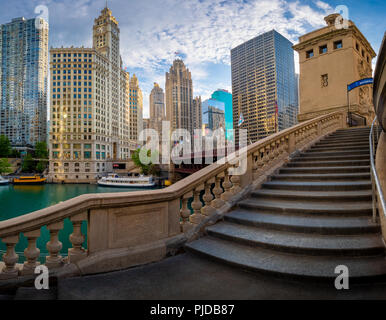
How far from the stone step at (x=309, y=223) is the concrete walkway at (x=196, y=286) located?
3.44 feet

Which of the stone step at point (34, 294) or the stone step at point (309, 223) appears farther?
the stone step at point (309, 223)

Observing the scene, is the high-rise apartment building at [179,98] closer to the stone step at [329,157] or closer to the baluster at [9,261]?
the stone step at [329,157]

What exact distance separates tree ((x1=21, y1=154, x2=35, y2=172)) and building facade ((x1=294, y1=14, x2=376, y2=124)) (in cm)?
10154

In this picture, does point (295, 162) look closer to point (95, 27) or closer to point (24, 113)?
point (95, 27)

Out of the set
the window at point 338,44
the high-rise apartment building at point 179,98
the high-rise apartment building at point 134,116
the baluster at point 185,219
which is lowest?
the baluster at point 185,219

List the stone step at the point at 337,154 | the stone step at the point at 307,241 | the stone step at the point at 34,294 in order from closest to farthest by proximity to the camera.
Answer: the stone step at the point at 34,294 → the stone step at the point at 307,241 → the stone step at the point at 337,154

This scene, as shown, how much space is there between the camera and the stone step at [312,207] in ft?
13.2

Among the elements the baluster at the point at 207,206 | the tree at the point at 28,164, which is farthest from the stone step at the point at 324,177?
the tree at the point at 28,164

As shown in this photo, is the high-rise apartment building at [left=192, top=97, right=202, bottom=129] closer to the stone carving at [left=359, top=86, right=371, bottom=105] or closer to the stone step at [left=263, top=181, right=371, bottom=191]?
the stone carving at [left=359, top=86, right=371, bottom=105]

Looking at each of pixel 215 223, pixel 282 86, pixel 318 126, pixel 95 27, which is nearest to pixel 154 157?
pixel 318 126

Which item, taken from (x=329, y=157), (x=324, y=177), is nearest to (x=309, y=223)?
(x=324, y=177)

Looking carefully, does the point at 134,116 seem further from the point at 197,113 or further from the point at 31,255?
the point at 31,255

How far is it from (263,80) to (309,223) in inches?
5232

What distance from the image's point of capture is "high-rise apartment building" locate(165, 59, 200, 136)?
6831 inches
